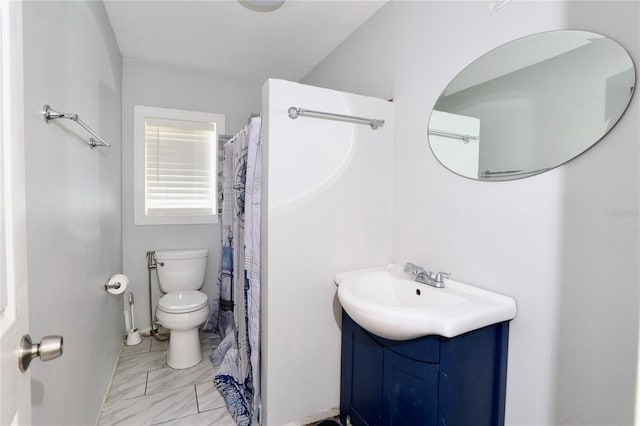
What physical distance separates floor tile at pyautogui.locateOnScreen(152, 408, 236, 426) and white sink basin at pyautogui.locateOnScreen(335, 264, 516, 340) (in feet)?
3.69

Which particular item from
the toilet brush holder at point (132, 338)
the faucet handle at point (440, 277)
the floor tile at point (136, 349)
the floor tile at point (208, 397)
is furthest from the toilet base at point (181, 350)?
the faucet handle at point (440, 277)

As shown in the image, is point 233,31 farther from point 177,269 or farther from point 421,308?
point 421,308

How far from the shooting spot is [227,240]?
8.14 feet

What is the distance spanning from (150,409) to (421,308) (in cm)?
177

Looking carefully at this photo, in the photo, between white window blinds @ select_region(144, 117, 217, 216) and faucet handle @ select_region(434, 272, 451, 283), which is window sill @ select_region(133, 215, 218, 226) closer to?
white window blinds @ select_region(144, 117, 217, 216)

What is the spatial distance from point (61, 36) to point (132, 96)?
1.63m

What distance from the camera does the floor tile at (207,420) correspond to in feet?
5.59

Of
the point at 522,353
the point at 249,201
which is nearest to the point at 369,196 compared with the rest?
the point at 249,201

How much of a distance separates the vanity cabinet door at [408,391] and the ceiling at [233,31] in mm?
2003

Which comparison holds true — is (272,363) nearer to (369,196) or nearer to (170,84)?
(369,196)

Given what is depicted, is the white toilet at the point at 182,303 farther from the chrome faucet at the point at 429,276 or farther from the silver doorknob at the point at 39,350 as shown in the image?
the silver doorknob at the point at 39,350

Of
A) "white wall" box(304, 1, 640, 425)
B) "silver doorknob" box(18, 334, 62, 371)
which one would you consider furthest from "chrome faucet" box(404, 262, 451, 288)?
"silver doorknob" box(18, 334, 62, 371)

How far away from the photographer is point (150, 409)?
1812 millimetres

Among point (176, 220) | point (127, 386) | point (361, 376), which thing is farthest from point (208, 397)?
point (176, 220)
